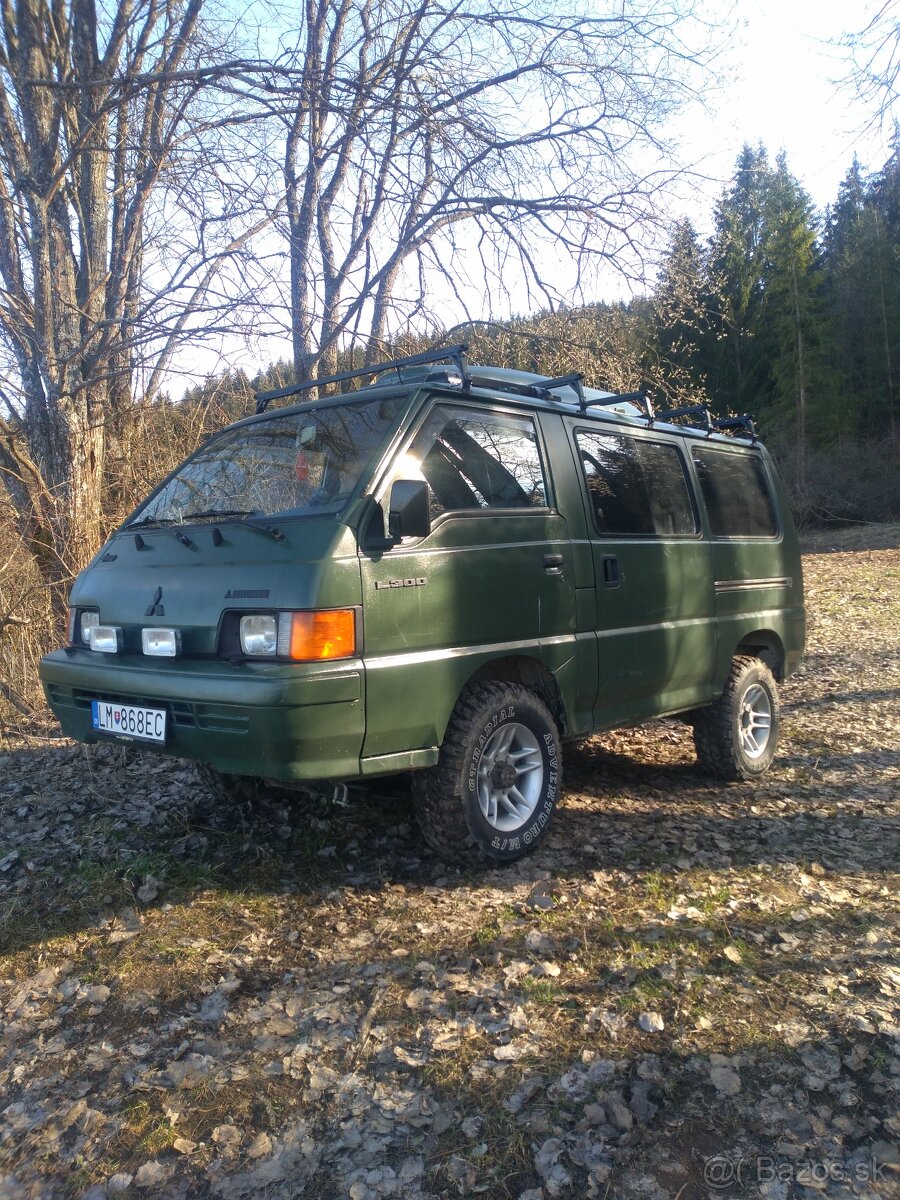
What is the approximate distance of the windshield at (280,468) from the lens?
3787 millimetres

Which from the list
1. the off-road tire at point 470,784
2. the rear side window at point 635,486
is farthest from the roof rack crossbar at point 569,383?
the off-road tire at point 470,784

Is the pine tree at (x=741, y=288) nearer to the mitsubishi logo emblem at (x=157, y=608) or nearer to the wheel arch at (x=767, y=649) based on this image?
the wheel arch at (x=767, y=649)

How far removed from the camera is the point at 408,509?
340 cm

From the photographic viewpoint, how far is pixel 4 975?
127 inches

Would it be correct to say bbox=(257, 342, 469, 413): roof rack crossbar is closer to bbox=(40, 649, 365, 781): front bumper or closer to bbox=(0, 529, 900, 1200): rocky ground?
bbox=(40, 649, 365, 781): front bumper

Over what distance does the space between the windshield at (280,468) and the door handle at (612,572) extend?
139 cm

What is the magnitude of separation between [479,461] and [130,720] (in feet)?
6.14

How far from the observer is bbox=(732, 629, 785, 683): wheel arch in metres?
5.79

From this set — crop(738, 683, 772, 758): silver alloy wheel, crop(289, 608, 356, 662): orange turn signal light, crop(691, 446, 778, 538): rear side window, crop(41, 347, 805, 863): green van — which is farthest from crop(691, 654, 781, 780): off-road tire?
crop(289, 608, 356, 662): orange turn signal light

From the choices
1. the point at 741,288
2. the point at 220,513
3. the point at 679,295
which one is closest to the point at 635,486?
the point at 220,513

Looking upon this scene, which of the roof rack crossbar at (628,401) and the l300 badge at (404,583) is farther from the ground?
the roof rack crossbar at (628,401)

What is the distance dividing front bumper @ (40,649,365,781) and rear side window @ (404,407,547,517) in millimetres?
952

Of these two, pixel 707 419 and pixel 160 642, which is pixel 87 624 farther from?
pixel 707 419

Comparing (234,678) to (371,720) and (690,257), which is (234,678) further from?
(690,257)
